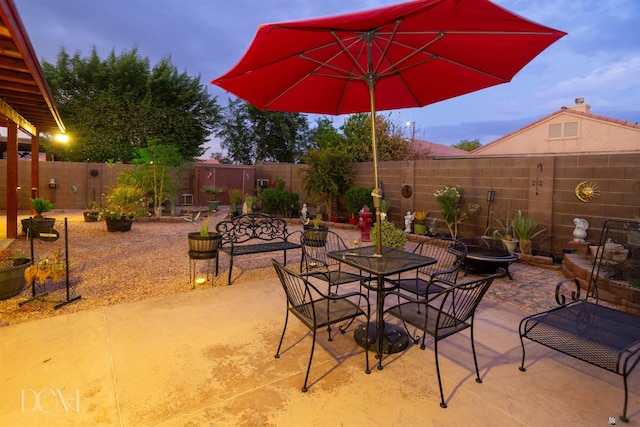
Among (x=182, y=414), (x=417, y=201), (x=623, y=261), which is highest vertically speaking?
(x=417, y=201)

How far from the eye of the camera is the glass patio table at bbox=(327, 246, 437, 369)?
8.50 feet

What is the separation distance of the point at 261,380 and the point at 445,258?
13.2 ft

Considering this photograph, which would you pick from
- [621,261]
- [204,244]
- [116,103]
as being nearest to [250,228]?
[204,244]

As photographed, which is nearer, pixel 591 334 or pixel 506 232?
pixel 591 334

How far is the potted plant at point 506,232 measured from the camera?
5.86 meters

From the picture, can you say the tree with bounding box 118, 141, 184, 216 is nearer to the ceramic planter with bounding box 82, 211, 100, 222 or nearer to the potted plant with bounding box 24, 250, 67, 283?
the ceramic planter with bounding box 82, 211, 100, 222

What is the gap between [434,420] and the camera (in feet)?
6.29

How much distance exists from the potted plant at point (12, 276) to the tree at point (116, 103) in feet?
46.6

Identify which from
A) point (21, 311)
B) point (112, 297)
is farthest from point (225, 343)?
point (21, 311)

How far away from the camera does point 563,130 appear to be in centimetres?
1373

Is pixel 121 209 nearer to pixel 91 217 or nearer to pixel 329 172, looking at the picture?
pixel 91 217

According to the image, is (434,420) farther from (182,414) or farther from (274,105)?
(274,105)

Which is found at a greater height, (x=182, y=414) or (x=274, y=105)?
(x=274, y=105)

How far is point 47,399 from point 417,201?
7.62 meters
